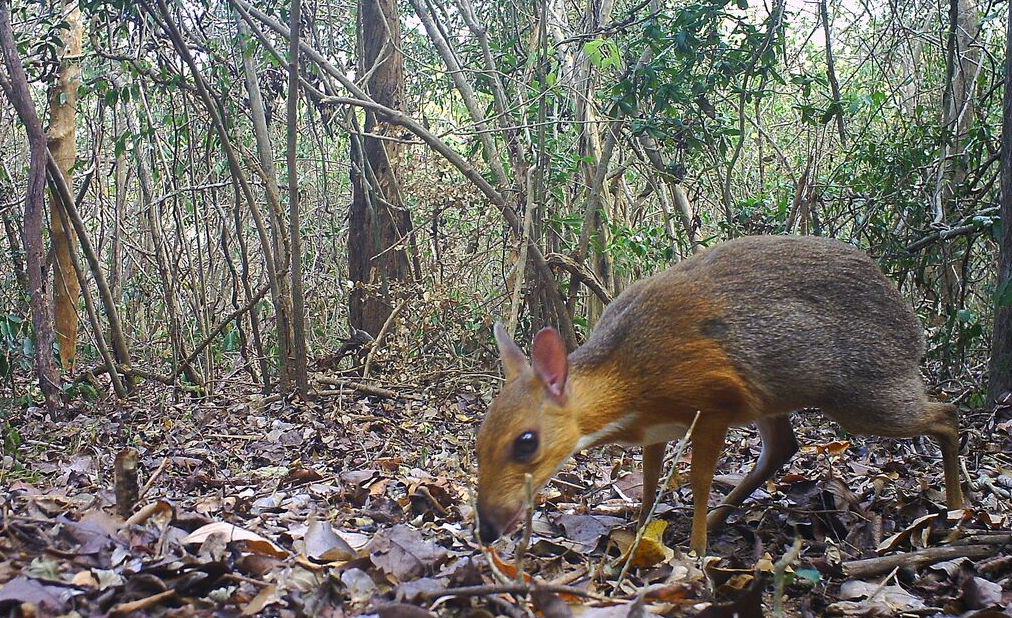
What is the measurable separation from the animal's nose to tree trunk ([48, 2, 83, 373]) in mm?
4758

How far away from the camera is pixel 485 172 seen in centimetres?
758

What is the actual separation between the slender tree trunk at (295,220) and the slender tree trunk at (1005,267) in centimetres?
378

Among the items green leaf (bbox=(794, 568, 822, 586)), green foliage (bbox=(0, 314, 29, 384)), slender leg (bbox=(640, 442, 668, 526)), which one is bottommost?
green leaf (bbox=(794, 568, 822, 586))

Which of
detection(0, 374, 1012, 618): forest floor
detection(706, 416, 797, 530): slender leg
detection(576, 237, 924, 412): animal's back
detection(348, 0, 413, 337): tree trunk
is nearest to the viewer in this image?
detection(0, 374, 1012, 618): forest floor

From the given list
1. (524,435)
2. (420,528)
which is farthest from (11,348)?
(524,435)

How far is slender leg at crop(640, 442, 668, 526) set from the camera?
369 cm

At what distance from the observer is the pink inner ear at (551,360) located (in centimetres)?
328

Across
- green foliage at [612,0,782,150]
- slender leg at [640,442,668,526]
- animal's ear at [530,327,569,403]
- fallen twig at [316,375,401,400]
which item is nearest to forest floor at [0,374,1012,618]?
slender leg at [640,442,668,526]

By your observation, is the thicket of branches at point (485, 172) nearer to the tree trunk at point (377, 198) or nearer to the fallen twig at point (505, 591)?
the tree trunk at point (377, 198)

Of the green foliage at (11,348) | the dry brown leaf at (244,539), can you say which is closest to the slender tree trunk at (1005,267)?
the dry brown leaf at (244,539)

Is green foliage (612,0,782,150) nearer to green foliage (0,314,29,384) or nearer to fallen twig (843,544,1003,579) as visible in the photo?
fallen twig (843,544,1003,579)

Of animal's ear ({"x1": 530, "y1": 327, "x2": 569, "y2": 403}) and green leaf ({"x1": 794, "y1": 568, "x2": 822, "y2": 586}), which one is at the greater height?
animal's ear ({"x1": 530, "y1": 327, "x2": 569, "y2": 403})

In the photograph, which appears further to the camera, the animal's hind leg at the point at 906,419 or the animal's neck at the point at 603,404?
the animal's hind leg at the point at 906,419

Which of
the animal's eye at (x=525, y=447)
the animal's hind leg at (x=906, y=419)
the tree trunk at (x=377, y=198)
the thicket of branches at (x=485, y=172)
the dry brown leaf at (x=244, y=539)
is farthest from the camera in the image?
the tree trunk at (x=377, y=198)
